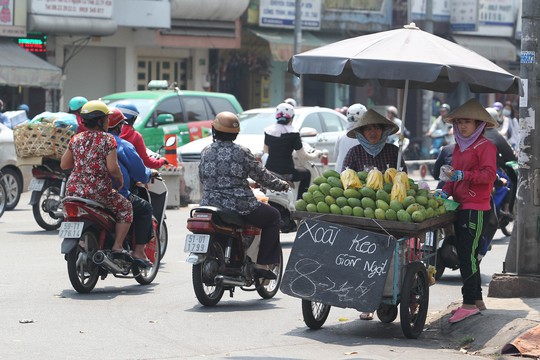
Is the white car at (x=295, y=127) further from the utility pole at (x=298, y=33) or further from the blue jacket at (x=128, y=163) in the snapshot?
the utility pole at (x=298, y=33)

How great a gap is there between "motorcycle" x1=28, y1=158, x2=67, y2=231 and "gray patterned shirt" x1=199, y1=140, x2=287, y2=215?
212 inches

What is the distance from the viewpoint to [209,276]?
10.4m

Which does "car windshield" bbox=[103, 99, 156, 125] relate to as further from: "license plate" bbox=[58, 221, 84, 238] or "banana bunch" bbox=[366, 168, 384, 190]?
"banana bunch" bbox=[366, 168, 384, 190]

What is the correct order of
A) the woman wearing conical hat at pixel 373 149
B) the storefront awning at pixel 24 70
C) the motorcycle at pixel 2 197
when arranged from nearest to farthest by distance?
the woman wearing conical hat at pixel 373 149 → the motorcycle at pixel 2 197 → the storefront awning at pixel 24 70

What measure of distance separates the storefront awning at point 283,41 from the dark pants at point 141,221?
2509 cm

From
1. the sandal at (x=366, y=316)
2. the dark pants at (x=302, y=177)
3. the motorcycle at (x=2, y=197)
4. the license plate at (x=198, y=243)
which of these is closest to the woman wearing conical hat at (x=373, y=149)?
the sandal at (x=366, y=316)

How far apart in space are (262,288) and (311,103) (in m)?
29.8

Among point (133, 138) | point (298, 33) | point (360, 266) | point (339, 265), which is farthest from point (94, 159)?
point (298, 33)

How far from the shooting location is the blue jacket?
36.8ft

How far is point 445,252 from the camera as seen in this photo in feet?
34.9

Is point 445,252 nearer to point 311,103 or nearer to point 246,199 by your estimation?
point 246,199

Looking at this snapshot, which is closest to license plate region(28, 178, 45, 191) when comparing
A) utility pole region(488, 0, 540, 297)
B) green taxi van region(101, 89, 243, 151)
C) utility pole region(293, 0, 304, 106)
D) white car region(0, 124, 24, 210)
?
white car region(0, 124, 24, 210)

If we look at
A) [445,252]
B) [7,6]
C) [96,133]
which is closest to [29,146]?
[96,133]

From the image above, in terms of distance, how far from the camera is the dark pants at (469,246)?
9.73 metres
